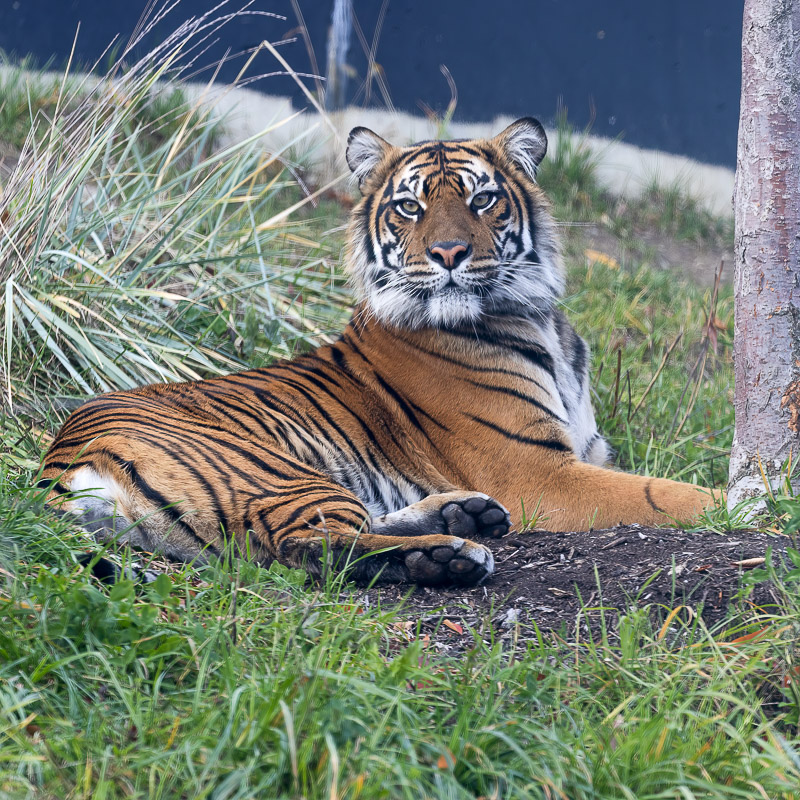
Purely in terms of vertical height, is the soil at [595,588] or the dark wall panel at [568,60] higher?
the dark wall panel at [568,60]

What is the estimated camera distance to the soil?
234 centimetres

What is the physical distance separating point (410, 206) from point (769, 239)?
140cm

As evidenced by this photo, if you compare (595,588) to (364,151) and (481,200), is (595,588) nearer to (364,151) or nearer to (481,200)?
(481,200)

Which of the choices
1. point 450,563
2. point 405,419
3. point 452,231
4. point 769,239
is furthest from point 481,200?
A: point 450,563

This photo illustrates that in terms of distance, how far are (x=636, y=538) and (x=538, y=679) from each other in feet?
3.01

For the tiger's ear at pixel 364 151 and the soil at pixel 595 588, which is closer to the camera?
the soil at pixel 595 588

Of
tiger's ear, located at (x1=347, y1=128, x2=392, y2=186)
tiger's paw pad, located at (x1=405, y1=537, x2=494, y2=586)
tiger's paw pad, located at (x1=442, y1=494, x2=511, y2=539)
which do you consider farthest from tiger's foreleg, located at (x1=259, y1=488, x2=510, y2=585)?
tiger's ear, located at (x1=347, y1=128, x2=392, y2=186)

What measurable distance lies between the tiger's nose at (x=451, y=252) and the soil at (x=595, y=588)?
45.7 inches

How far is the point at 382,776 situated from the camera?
158 centimetres

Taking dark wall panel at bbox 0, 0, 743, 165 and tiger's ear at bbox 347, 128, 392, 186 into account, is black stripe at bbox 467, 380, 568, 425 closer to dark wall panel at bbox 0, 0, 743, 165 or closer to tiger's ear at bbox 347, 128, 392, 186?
tiger's ear at bbox 347, 128, 392, 186

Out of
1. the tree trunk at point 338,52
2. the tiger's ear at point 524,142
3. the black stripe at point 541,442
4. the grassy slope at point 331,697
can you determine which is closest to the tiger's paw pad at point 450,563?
the grassy slope at point 331,697

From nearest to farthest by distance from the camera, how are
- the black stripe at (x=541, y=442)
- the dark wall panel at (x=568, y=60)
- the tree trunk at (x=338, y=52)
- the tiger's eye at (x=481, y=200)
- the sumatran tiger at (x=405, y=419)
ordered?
the sumatran tiger at (x=405, y=419) < the black stripe at (x=541, y=442) < the tiger's eye at (x=481, y=200) < the tree trunk at (x=338, y=52) < the dark wall panel at (x=568, y=60)

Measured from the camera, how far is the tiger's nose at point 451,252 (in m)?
3.41

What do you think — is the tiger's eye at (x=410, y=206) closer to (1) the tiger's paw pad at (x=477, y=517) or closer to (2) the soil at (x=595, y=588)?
(1) the tiger's paw pad at (x=477, y=517)
